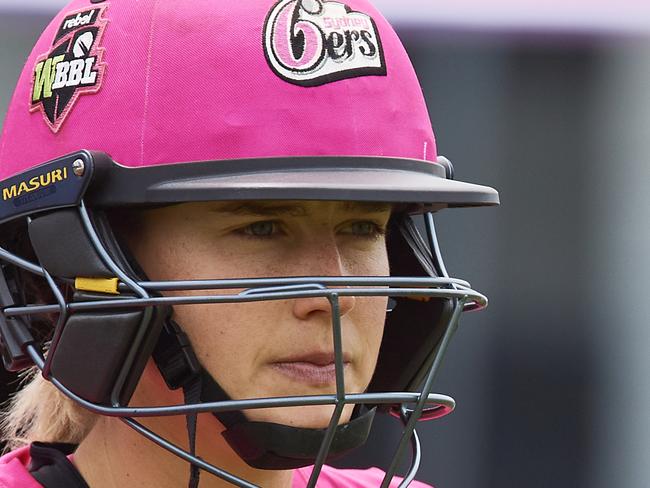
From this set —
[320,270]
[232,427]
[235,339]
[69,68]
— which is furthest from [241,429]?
[69,68]

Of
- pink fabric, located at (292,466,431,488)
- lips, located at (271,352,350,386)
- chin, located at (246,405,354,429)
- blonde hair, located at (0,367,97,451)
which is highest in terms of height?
lips, located at (271,352,350,386)

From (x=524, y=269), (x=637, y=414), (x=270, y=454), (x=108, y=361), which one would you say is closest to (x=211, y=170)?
(x=108, y=361)

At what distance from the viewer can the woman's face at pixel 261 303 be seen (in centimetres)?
161

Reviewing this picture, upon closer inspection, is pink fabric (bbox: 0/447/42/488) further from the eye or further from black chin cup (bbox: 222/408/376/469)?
the eye

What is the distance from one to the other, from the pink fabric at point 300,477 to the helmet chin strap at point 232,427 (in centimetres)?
31

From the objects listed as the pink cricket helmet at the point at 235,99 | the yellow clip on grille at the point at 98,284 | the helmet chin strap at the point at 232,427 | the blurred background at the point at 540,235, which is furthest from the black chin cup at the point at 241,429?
the blurred background at the point at 540,235

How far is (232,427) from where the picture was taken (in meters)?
Result: 1.64

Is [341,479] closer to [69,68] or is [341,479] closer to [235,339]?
[235,339]

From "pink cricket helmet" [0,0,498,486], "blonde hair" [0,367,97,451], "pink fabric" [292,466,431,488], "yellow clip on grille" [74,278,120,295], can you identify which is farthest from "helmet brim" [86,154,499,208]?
"pink fabric" [292,466,431,488]

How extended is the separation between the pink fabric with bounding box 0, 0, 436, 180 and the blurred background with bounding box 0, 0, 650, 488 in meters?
2.00

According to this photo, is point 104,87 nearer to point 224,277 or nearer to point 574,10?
point 224,277

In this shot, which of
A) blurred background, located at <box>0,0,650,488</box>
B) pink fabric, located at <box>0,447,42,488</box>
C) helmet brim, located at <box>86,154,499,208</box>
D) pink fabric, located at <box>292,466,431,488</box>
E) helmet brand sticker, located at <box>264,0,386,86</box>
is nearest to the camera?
helmet brim, located at <box>86,154,499,208</box>

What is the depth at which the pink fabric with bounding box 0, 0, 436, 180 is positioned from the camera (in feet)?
5.31

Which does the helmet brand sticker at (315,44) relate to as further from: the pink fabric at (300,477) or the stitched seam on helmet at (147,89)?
the pink fabric at (300,477)
